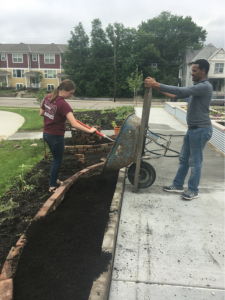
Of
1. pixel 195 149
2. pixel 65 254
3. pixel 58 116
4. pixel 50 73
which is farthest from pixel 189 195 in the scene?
pixel 50 73

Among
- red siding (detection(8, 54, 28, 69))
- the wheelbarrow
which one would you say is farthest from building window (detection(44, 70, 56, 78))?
the wheelbarrow

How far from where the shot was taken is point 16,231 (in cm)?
294

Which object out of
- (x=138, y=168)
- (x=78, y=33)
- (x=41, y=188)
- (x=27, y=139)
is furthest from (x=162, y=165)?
(x=78, y=33)

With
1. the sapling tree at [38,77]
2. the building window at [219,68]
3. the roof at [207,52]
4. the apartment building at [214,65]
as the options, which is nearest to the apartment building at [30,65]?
the sapling tree at [38,77]

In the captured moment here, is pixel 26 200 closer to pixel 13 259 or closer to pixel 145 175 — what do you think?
pixel 13 259

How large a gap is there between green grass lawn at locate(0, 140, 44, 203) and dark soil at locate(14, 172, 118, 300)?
1559 millimetres

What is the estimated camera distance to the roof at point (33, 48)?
4709 cm

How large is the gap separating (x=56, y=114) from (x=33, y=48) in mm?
51342

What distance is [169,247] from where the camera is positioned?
8.67 ft

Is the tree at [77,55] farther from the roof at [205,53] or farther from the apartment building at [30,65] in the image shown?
the roof at [205,53]

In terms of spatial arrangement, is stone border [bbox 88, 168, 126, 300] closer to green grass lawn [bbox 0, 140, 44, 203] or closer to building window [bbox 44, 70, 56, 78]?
green grass lawn [bbox 0, 140, 44, 203]

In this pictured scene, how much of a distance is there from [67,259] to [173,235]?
1.26 metres

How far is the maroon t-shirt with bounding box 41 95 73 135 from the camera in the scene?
3.49m

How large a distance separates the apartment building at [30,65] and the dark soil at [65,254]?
46.9m
